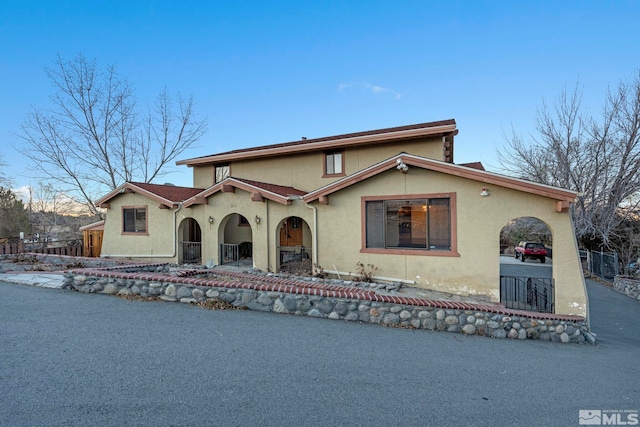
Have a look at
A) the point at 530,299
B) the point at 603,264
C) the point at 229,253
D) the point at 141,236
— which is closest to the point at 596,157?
the point at 603,264

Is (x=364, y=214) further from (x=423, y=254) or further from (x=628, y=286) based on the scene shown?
(x=628, y=286)

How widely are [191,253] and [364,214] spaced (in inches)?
324

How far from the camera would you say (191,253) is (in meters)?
13.9

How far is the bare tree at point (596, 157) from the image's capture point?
16719 millimetres

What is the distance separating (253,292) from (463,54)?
14872 mm

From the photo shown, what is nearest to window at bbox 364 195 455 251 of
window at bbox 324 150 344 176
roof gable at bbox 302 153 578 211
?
roof gable at bbox 302 153 578 211

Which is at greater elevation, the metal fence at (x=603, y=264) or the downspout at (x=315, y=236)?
the downspout at (x=315, y=236)

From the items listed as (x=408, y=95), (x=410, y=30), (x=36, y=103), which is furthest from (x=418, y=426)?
(x=36, y=103)

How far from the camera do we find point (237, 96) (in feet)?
62.8

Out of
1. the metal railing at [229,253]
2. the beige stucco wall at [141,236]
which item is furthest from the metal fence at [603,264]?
the beige stucco wall at [141,236]

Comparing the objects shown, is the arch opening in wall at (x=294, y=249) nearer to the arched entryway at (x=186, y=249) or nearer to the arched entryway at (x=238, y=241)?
the arched entryway at (x=238, y=241)

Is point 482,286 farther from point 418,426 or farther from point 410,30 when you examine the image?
point 410,30
